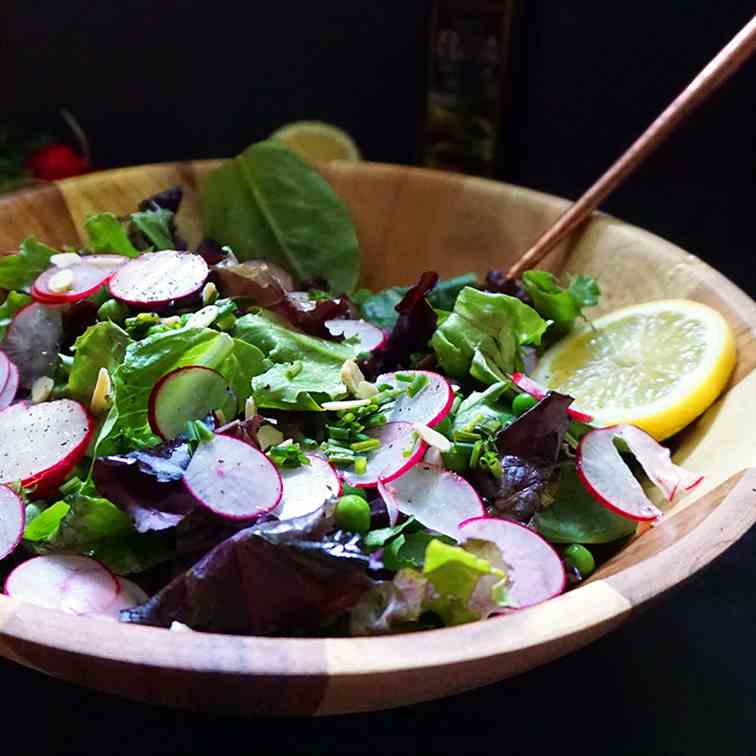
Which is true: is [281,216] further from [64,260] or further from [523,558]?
[523,558]

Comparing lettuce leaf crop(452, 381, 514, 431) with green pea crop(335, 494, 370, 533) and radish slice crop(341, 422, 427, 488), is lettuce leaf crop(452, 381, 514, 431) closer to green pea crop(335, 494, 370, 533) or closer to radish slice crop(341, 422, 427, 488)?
radish slice crop(341, 422, 427, 488)

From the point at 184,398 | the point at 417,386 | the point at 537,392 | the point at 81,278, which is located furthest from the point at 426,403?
the point at 81,278

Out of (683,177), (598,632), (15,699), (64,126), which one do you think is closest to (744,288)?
(683,177)

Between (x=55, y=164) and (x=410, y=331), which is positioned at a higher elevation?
Answer: (x=410, y=331)

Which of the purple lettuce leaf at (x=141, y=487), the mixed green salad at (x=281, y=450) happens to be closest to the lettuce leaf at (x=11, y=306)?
the mixed green salad at (x=281, y=450)

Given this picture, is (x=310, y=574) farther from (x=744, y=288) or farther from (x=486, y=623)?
(x=744, y=288)

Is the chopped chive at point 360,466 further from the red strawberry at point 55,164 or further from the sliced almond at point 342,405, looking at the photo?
the red strawberry at point 55,164
